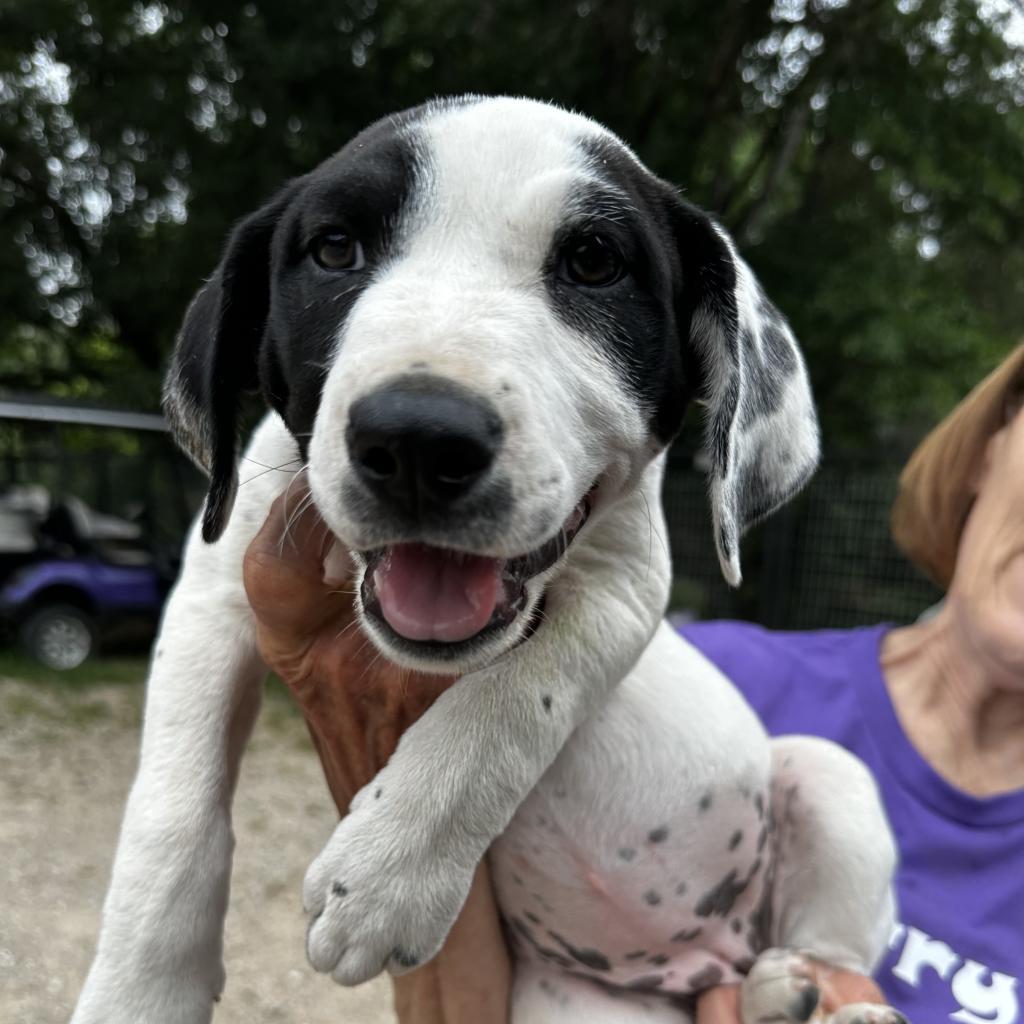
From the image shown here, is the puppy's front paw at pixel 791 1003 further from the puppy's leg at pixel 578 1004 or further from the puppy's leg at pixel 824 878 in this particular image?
the puppy's leg at pixel 578 1004

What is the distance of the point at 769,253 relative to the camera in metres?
8.08

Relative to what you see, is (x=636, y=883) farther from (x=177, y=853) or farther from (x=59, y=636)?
(x=59, y=636)

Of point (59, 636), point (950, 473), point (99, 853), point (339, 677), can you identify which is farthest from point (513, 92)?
point (339, 677)

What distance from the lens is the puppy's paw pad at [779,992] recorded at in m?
1.89

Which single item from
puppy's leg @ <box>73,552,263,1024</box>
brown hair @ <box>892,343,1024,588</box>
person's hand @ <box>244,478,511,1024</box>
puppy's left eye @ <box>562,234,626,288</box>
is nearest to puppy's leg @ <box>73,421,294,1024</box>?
puppy's leg @ <box>73,552,263,1024</box>

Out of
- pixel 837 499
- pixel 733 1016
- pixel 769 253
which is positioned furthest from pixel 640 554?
pixel 837 499

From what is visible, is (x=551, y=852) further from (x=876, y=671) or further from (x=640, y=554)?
(x=876, y=671)

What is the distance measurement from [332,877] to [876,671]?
6.43 ft

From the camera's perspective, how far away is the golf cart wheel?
848 centimetres

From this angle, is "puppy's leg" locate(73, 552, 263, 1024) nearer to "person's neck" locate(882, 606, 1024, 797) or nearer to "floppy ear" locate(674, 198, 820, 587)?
"floppy ear" locate(674, 198, 820, 587)

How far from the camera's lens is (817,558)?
360 inches

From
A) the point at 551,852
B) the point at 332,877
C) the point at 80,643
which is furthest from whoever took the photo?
the point at 80,643

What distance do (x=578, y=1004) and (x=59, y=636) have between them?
7942 mm

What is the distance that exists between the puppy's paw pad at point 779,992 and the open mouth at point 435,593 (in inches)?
40.3
